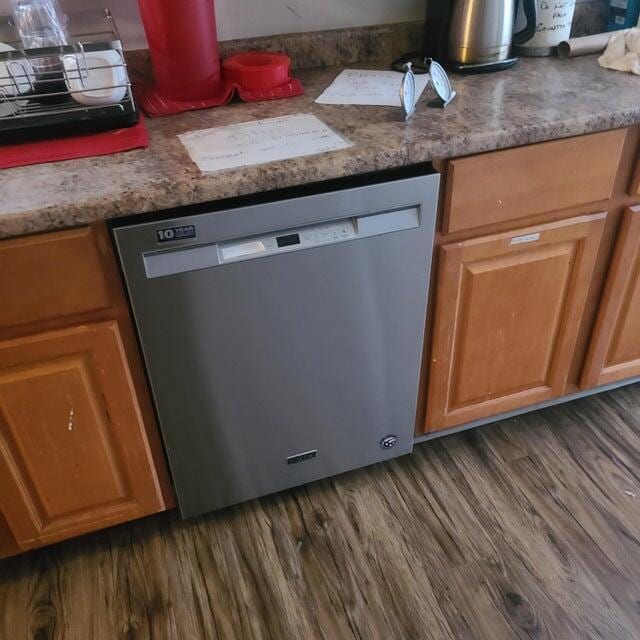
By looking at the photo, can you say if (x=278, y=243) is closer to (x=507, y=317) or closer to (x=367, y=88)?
(x=367, y=88)

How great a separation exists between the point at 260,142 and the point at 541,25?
89 cm

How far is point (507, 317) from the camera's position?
153cm

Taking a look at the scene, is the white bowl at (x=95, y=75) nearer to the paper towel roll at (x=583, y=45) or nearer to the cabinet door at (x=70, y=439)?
the cabinet door at (x=70, y=439)

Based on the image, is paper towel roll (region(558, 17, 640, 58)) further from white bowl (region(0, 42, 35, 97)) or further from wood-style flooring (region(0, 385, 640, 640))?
white bowl (region(0, 42, 35, 97))

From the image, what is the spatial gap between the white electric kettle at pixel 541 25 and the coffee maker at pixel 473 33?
3.2 inches

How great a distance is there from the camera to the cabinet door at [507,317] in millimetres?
1429

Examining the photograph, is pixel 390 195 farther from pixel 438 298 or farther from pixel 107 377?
pixel 107 377

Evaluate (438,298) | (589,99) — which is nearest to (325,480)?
(438,298)

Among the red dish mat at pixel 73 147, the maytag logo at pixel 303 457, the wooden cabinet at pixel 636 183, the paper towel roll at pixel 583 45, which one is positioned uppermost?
the paper towel roll at pixel 583 45

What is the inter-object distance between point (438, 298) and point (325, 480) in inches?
24.3

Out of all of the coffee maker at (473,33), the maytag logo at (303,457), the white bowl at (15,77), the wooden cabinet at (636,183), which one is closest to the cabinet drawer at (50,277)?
the white bowl at (15,77)

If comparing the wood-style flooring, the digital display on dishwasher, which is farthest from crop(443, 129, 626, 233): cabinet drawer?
the wood-style flooring

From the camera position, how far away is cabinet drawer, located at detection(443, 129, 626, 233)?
1296 mm

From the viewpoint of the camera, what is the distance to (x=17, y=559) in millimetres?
1541
